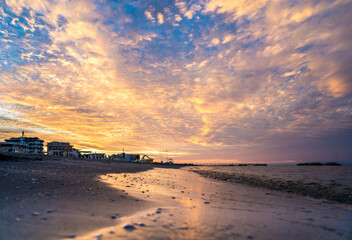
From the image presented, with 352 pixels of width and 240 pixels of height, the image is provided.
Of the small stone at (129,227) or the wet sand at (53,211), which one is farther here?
the small stone at (129,227)

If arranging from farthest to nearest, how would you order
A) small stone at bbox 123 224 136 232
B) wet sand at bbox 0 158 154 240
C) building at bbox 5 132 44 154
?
1. building at bbox 5 132 44 154
2. small stone at bbox 123 224 136 232
3. wet sand at bbox 0 158 154 240

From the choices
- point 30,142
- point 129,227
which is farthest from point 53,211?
point 30,142

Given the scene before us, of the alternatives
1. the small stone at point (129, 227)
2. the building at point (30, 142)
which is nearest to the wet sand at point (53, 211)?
the small stone at point (129, 227)

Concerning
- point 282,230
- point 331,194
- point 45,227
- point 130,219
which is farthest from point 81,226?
point 331,194

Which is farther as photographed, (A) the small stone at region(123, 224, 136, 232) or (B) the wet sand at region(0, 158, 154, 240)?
(A) the small stone at region(123, 224, 136, 232)

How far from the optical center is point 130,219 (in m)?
4.46

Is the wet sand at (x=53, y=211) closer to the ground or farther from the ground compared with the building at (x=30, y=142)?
closer to the ground

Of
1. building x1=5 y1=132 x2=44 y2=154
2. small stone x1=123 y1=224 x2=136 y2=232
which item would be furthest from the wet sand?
building x1=5 y1=132 x2=44 y2=154

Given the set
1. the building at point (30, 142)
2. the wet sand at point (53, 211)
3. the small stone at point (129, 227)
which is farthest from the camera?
the building at point (30, 142)

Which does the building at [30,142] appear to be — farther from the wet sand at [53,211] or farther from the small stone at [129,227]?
the small stone at [129,227]

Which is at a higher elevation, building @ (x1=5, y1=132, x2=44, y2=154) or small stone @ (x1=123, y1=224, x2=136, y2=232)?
building @ (x1=5, y1=132, x2=44, y2=154)

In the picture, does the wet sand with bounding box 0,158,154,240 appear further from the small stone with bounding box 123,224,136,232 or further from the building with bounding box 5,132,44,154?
the building with bounding box 5,132,44,154

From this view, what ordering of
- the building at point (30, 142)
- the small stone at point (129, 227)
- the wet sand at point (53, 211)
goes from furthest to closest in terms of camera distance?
the building at point (30, 142)
the small stone at point (129, 227)
the wet sand at point (53, 211)

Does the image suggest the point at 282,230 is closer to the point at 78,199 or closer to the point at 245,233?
the point at 245,233
